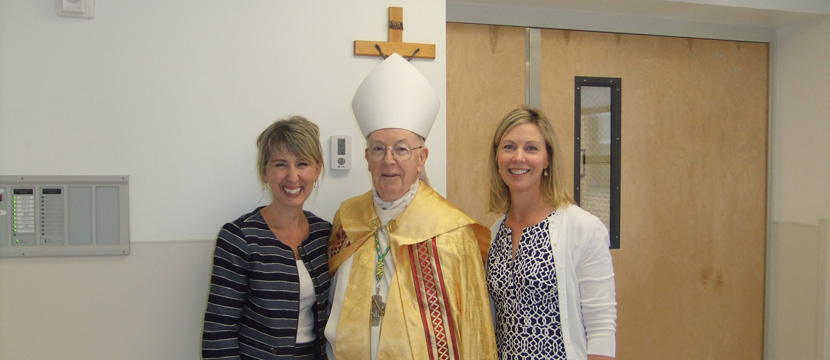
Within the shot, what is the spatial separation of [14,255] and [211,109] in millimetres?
800

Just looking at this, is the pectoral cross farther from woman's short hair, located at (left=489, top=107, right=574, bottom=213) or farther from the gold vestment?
woman's short hair, located at (left=489, top=107, right=574, bottom=213)

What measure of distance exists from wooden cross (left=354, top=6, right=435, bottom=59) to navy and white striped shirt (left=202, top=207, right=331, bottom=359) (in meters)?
0.79

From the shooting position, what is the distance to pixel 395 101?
5.20ft

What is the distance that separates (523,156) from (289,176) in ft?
2.13

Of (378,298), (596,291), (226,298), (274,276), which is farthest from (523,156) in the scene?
(226,298)

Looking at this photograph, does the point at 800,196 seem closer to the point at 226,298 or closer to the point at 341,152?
the point at 341,152

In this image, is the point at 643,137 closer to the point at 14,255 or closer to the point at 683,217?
the point at 683,217

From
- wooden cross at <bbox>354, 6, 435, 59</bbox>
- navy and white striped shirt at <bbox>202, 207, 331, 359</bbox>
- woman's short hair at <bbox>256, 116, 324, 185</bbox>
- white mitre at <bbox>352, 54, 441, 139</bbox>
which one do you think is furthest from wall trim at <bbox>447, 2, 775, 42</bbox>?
navy and white striped shirt at <bbox>202, 207, 331, 359</bbox>

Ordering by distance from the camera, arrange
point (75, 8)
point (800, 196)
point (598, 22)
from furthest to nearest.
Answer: point (800, 196) < point (598, 22) < point (75, 8)

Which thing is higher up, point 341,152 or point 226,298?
point 341,152

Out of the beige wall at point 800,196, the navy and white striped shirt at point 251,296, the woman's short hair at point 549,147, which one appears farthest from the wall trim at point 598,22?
the navy and white striped shirt at point 251,296

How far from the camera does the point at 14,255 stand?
1857 millimetres

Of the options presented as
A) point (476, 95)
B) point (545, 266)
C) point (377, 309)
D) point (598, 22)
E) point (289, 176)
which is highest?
point (598, 22)

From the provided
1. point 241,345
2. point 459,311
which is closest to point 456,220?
point 459,311
